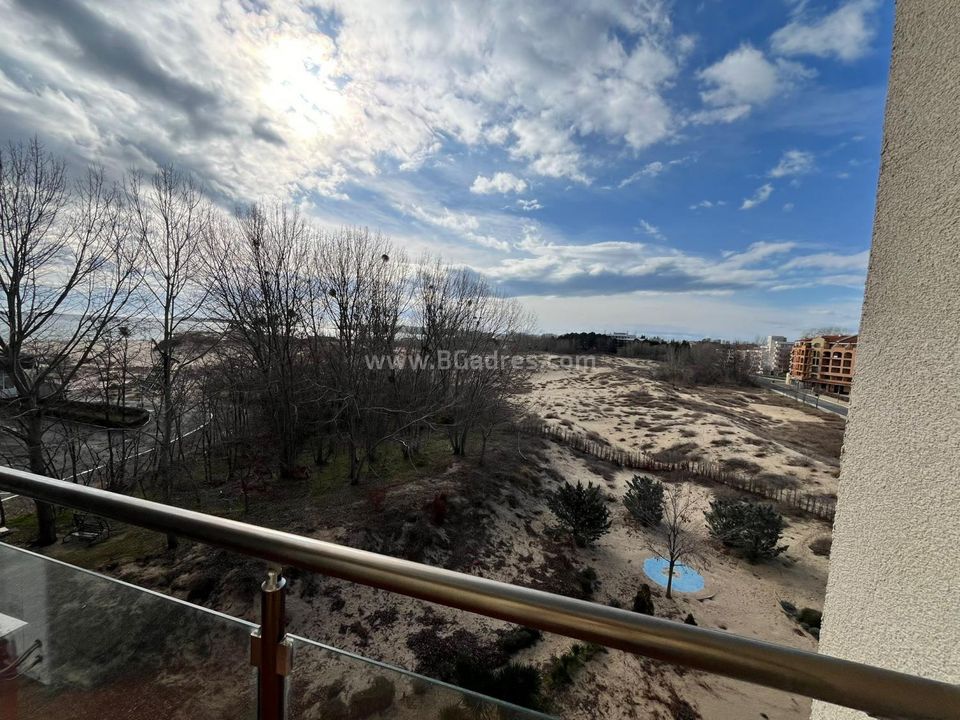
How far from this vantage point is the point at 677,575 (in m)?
7.61

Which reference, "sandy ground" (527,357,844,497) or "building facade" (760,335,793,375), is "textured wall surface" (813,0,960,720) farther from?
"building facade" (760,335,793,375)

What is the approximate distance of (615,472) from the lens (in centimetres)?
1302

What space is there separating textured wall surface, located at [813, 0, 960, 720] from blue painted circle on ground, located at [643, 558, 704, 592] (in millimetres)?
7879

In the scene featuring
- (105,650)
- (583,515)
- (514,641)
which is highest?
(105,650)

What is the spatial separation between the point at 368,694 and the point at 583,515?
8017 millimetres

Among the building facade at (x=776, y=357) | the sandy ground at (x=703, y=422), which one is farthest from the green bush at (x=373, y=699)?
the building facade at (x=776, y=357)

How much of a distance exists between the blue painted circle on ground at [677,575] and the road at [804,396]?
52.8 feet

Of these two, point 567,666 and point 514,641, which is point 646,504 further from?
point 514,641

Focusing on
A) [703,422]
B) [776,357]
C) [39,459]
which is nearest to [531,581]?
[39,459]

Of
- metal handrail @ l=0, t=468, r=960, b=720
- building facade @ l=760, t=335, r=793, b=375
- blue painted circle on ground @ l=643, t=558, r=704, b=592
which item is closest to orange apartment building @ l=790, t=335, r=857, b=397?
building facade @ l=760, t=335, r=793, b=375

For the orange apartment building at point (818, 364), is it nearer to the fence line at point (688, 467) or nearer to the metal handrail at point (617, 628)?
the fence line at point (688, 467)

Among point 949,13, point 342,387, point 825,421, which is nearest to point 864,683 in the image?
point 949,13

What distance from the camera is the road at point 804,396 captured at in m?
20.7

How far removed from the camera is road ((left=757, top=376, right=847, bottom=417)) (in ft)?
67.9
